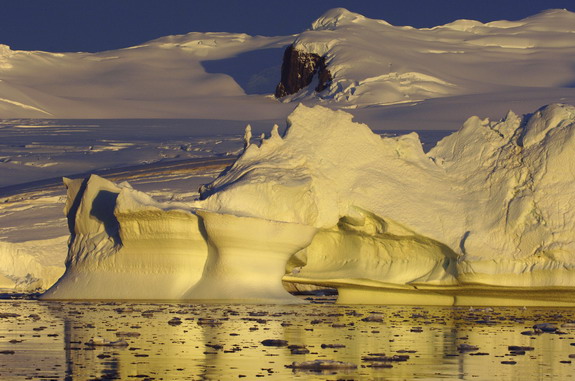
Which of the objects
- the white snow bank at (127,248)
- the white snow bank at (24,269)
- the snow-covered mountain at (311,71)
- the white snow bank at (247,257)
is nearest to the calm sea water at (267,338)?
the white snow bank at (247,257)

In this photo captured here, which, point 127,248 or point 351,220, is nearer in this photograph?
point 127,248

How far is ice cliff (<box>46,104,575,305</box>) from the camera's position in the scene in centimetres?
2420

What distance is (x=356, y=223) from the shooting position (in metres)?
25.2

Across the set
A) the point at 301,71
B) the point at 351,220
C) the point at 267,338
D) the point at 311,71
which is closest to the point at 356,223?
the point at 351,220

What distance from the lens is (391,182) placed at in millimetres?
25750

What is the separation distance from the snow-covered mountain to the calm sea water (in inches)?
2226

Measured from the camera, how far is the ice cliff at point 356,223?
24203 mm

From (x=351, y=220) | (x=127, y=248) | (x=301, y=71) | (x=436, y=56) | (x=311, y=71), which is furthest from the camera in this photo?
(x=436, y=56)

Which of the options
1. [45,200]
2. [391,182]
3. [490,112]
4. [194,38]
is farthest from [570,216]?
[194,38]

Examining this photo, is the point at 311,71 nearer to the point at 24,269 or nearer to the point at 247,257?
the point at 24,269

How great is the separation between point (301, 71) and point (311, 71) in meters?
1.18

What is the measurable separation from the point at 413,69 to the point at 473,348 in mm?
79546

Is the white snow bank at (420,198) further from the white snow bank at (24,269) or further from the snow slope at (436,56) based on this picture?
the snow slope at (436,56)

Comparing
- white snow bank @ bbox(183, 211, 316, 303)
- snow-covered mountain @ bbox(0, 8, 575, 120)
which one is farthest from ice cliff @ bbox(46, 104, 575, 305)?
snow-covered mountain @ bbox(0, 8, 575, 120)
